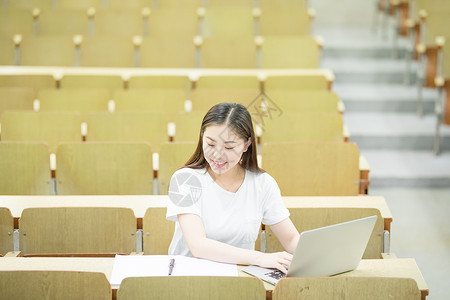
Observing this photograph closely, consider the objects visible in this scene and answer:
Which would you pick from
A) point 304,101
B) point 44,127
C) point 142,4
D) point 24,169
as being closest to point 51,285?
point 24,169

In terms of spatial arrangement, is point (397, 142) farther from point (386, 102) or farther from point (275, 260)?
point (275, 260)

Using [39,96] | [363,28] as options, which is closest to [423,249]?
[39,96]

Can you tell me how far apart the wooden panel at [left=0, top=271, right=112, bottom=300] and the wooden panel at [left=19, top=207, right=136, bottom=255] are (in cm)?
62

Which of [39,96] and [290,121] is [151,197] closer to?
[290,121]

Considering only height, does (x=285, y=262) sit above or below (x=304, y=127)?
below

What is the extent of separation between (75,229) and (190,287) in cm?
83

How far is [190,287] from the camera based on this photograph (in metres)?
1.75

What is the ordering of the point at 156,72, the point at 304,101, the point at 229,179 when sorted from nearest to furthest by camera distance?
the point at 229,179, the point at 304,101, the point at 156,72

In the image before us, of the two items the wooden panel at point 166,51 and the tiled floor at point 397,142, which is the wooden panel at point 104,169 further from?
the wooden panel at point 166,51

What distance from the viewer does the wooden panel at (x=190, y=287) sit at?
1755mm

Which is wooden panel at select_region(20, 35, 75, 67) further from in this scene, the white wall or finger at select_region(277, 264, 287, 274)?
finger at select_region(277, 264, 287, 274)

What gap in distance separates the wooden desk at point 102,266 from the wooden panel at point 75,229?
1.11 ft

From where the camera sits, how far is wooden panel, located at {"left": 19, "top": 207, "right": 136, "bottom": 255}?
2.41m

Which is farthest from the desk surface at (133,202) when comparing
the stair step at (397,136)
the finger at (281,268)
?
the stair step at (397,136)
